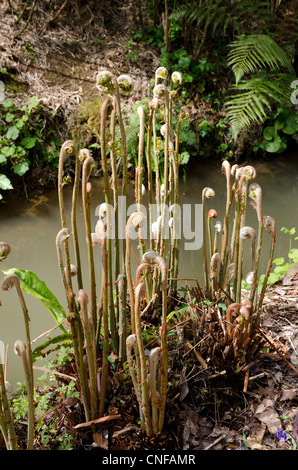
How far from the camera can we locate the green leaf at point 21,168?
3061 mm

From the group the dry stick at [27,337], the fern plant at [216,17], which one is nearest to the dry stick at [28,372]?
the dry stick at [27,337]

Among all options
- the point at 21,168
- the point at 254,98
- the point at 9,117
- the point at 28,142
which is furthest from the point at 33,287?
the point at 254,98

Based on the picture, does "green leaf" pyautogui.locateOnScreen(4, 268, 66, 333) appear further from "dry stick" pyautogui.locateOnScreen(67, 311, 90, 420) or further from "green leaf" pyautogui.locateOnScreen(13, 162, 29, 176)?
"green leaf" pyautogui.locateOnScreen(13, 162, 29, 176)

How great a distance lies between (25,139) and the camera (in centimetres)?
320

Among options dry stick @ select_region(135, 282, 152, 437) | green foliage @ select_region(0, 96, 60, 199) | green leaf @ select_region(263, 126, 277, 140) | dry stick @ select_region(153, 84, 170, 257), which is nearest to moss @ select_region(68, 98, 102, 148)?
green foliage @ select_region(0, 96, 60, 199)

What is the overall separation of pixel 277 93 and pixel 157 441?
126 inches

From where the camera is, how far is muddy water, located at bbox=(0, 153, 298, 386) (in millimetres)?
2158

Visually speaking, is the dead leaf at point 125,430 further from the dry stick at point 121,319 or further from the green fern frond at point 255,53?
the green fern frond at point 255,53

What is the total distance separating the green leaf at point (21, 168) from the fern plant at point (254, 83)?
1614 millimetres

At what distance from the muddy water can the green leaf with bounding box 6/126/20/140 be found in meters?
0.46

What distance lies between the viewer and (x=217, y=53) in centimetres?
399

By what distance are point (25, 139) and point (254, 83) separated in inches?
76.0

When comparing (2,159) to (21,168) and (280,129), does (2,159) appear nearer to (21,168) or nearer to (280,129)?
(21,168)

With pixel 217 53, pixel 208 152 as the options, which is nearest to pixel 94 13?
pixel 217 53
